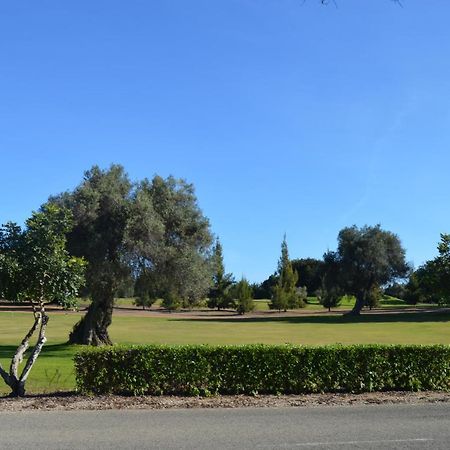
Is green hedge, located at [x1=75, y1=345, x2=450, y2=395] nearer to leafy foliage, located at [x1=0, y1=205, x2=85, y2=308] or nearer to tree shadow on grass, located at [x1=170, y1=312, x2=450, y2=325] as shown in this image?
leafy foliage, located at [x1=0, y1=205, x2=85, y2=308]

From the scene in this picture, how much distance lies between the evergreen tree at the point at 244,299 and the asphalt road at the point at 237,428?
75.9 metres

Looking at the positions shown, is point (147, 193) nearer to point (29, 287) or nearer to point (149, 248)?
point (149, 248)

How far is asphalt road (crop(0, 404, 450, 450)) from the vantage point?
324 inches

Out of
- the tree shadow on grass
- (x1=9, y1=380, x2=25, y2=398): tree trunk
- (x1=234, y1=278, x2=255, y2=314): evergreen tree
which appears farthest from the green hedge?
(x1=234, y1=278, x2=255, y2=314): evergreen tree

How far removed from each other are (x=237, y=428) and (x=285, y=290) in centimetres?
8861

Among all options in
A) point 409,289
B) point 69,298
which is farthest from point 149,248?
point 409,289

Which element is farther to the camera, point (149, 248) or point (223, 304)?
point (223, 304)

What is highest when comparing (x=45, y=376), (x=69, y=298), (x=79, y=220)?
(x=79, y=220)

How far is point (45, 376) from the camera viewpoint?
17875 millimetres

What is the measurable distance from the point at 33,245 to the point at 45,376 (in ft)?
21.8

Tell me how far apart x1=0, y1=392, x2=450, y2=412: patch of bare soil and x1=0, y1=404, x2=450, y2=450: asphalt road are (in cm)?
47

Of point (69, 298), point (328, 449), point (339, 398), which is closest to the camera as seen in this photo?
point (328, 449)

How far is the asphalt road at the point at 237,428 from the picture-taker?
824 centimetres

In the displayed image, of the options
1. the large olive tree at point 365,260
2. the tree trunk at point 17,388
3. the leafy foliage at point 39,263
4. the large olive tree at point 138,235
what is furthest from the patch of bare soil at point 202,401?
the large olive tree at point 365,260
